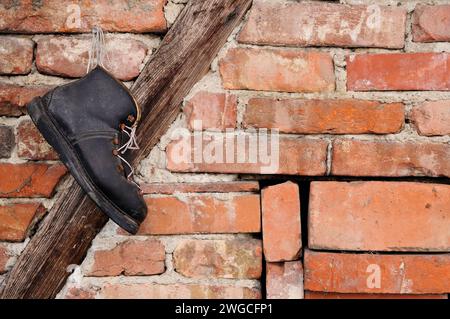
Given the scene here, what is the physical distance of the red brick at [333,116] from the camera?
1.15m

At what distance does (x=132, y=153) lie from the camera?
1.12m

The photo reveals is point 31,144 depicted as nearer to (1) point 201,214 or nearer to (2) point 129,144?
(2) point 129,144

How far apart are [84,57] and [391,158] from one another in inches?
26.9

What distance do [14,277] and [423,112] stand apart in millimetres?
927

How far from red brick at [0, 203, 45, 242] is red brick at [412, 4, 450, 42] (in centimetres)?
89

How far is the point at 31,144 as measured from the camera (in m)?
1.16

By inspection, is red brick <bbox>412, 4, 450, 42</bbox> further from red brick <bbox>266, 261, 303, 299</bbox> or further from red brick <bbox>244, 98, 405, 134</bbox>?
red brick <bbox>266, 261, 303, 299</bbox>

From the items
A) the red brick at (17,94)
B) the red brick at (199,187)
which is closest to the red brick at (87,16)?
the red brick at (17,94)

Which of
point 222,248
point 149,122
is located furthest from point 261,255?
point 149,122

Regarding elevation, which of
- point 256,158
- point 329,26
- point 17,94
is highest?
point 329,26

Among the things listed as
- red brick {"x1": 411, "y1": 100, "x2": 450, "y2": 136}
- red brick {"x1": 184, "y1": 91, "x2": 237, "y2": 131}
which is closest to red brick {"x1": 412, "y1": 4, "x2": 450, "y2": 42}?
red brick {"x1": 411, "y1": 100, "x2": 450, "y2": 136}

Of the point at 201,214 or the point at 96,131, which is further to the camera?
the point at 201,214

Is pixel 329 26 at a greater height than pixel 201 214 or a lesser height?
greater

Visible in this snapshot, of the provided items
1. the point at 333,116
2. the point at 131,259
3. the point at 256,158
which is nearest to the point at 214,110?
the point at 256,158
